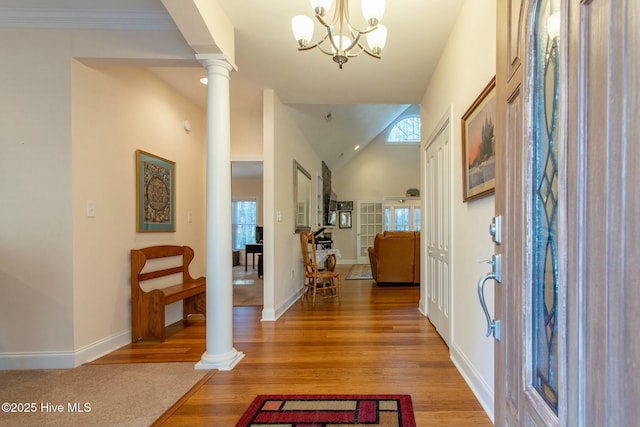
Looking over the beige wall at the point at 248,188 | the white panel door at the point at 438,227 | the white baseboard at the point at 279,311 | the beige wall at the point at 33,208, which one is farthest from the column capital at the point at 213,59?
the beige wall at the point at 248,188

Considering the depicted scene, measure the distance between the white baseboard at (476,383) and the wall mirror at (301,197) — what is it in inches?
112

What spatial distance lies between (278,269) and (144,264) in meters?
1.45

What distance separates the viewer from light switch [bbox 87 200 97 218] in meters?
2.51

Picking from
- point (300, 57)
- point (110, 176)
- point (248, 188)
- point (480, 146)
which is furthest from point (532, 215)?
point (248, 188)

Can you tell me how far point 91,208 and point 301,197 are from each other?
9.70ft

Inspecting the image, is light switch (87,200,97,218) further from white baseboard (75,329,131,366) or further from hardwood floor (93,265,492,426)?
hardwood floor (93,265,492,426)

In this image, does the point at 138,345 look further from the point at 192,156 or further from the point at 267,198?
the point at 192,156

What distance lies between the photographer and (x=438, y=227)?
10.1ft

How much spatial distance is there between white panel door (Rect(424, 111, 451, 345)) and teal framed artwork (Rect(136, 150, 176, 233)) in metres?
2.94

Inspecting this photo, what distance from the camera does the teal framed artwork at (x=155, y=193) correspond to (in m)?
3.04

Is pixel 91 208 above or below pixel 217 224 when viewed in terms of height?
above

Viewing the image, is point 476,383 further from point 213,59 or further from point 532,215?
point 213,59

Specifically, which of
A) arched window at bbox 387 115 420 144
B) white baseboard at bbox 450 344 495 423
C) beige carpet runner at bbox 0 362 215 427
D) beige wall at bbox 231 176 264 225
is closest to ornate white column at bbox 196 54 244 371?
beige carpet runner at bbox 0 362 215 427

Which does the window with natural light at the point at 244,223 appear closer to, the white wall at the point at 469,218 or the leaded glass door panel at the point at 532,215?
the white wall at the point at 469,218
